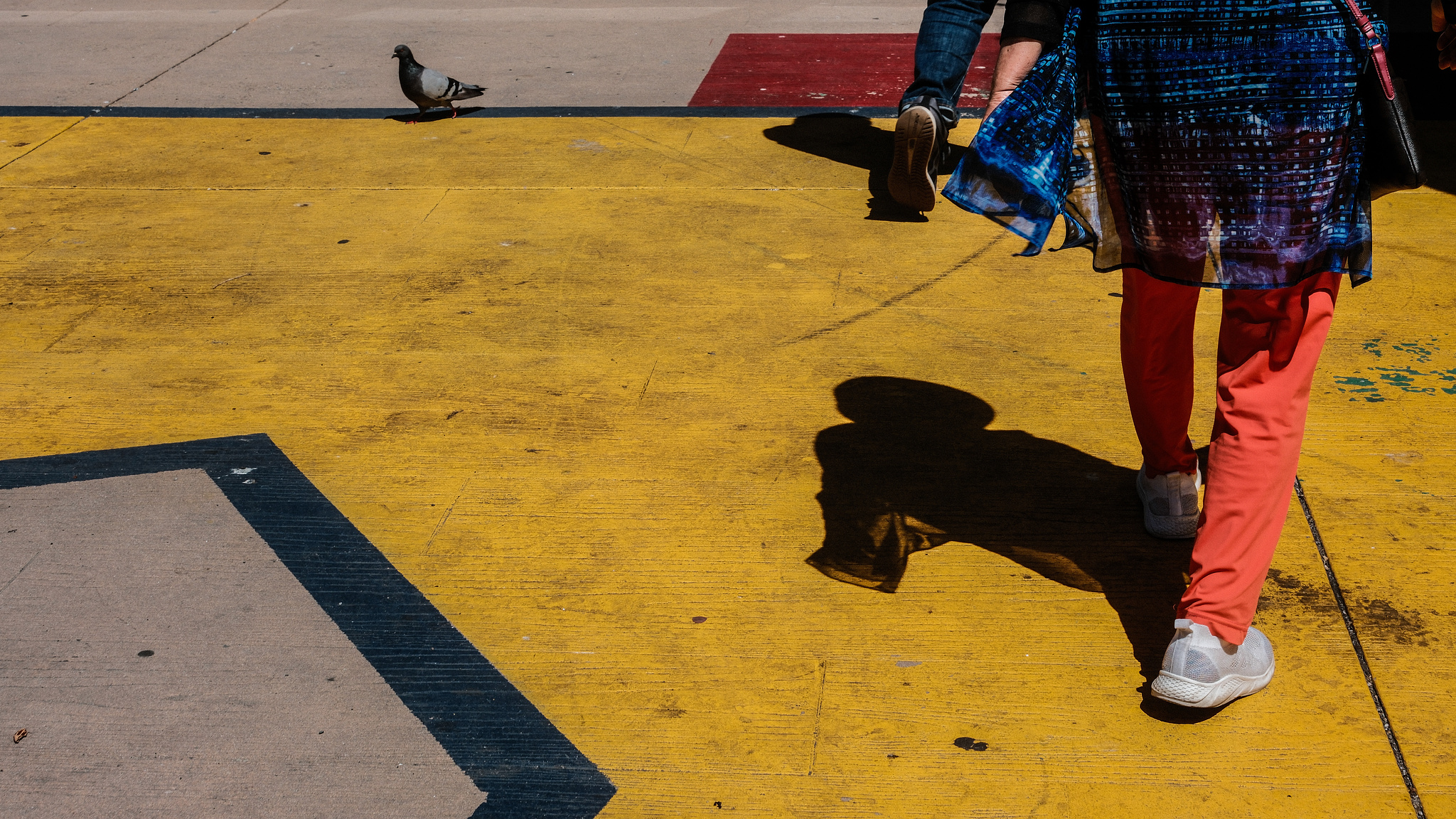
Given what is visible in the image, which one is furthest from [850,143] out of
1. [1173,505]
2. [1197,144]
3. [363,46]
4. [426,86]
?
[363,46]

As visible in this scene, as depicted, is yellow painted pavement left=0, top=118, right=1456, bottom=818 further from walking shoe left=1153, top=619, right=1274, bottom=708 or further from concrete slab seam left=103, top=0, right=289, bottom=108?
concrete slab seam left=103, top=0, right=289, bottom=108

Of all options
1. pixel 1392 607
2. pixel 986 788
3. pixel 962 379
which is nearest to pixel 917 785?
pixel 986 788

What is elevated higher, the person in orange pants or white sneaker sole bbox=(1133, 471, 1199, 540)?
the person in orange pants

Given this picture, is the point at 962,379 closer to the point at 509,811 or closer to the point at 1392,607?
the point at 1392,607

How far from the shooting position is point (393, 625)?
7.98 ft

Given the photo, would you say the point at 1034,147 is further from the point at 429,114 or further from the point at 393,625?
the point at 429,114

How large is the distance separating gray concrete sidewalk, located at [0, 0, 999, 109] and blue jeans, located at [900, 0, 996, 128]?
1762mm

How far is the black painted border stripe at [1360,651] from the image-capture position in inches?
77.8

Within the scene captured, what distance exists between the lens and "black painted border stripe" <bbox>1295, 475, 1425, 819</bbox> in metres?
1.98

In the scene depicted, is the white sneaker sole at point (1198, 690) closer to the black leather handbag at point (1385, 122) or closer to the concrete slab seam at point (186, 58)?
the black leather handbag at point (1385, 122)

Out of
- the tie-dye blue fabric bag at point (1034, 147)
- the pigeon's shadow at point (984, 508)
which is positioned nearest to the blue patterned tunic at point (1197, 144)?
the tie-dye blue fabric bag at point (1034, 147)

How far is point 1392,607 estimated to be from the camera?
2.39m

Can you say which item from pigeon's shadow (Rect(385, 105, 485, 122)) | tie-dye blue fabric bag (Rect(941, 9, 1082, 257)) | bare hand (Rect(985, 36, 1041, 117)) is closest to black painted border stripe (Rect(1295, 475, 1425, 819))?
tie-dye blue fabric bag (Rect(941, 9, 1082, 257))

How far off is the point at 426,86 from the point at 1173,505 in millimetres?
4444
